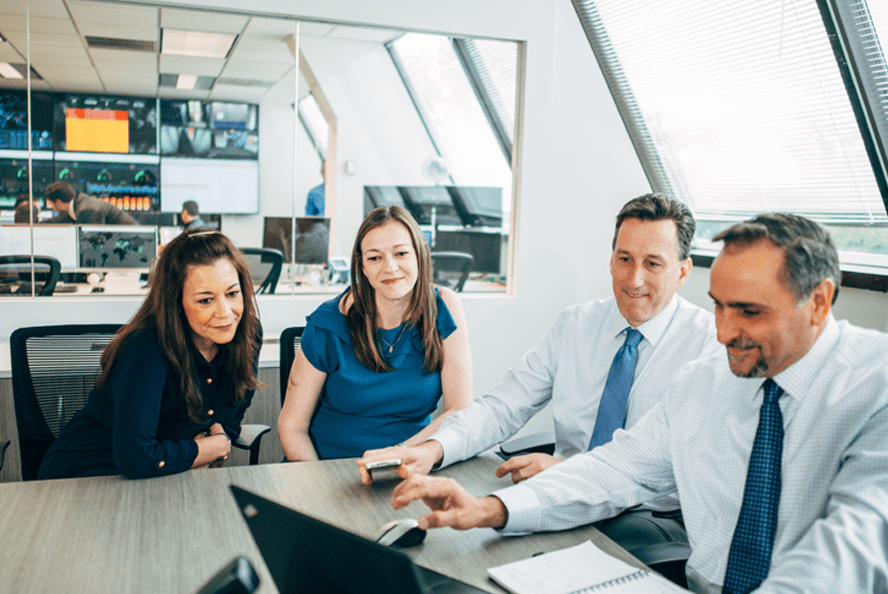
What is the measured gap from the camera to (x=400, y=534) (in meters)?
1.27

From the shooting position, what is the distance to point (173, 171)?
11.5ft

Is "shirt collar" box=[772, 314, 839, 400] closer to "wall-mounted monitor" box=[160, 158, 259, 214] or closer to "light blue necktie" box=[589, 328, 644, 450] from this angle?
"light blue necktie" box=[589, 328, 644, 450]

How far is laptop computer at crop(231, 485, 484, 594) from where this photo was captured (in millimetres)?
718

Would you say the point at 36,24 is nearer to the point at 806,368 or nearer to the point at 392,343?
the point at 392,343

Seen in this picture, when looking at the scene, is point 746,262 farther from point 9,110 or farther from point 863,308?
point 9,110

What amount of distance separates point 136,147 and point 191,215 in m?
0.43

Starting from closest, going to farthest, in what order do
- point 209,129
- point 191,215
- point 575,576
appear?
point 575,576 < point 191,215 < point 209,129

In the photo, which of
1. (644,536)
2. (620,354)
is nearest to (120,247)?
(620,354)

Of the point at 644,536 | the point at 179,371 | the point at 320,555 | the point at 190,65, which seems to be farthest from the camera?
the point at 190,65

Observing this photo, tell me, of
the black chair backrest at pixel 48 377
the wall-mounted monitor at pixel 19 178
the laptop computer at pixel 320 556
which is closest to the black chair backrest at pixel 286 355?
the black chair backrest at pixel 48 377

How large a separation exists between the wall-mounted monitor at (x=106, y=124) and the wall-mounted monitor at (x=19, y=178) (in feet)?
0.47

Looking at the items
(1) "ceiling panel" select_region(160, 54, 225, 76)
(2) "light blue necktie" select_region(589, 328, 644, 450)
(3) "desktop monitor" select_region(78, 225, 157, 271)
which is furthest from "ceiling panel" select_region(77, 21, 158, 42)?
(2) "light blue necktie" select_region(589, 328, 644, 450)

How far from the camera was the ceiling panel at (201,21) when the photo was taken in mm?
3230

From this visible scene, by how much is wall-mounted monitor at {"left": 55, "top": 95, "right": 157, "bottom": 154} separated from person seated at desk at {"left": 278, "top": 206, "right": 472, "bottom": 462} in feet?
6.01
